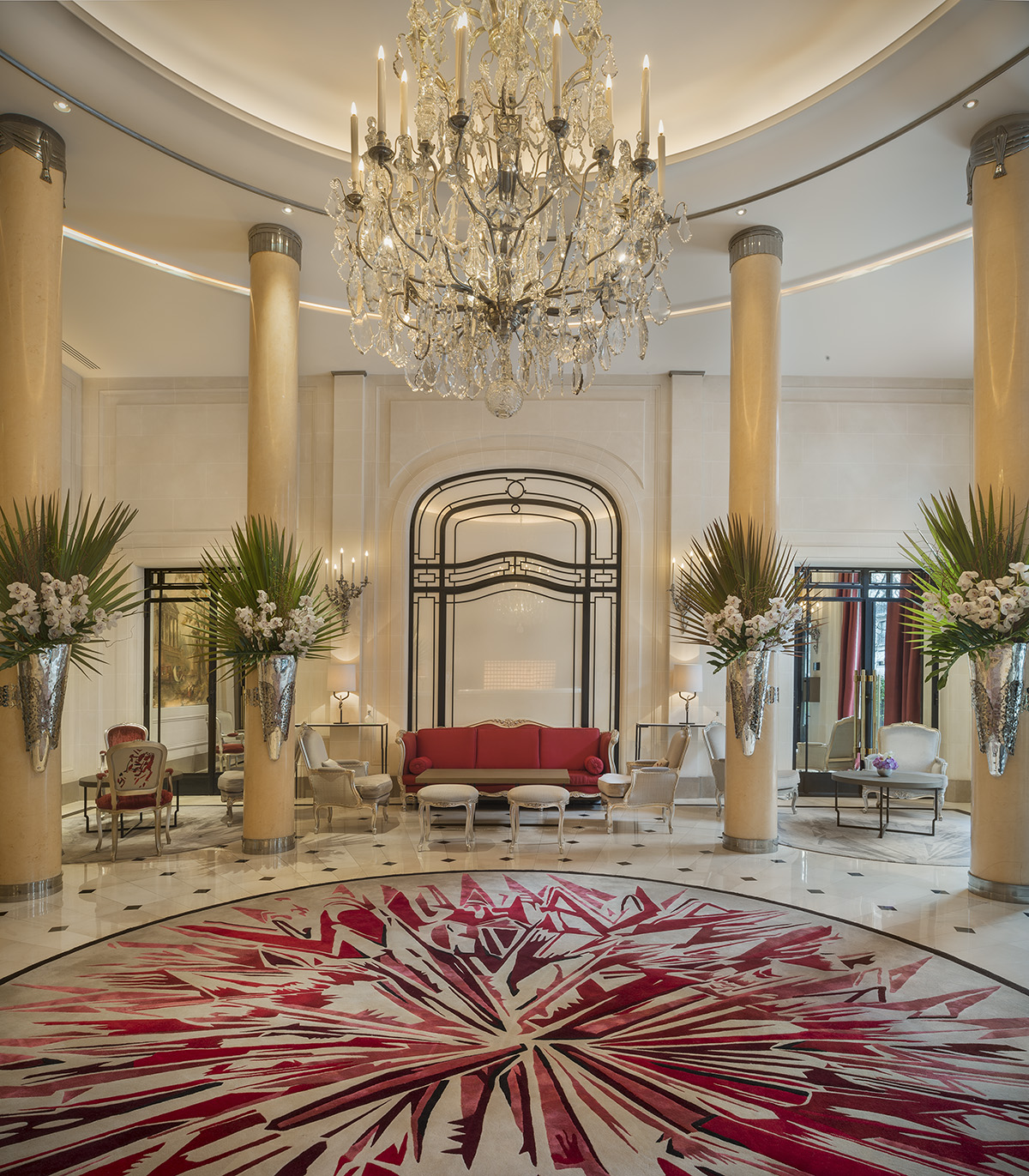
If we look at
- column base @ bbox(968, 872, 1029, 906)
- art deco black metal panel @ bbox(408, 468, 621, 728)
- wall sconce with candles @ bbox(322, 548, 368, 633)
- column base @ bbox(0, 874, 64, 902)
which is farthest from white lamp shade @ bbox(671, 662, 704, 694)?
column base @ bbox(0, 874, 64, 902)

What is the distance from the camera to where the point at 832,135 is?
20.2ft

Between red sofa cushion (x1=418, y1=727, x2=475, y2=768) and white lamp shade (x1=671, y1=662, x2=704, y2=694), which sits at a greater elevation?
white lamp shade (x1=671, y1=662, x2=704, y2=694)

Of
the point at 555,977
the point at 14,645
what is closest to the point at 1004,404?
the point at 555,977

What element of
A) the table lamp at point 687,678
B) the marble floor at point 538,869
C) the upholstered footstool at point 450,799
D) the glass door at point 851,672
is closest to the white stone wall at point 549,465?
the glass door at point 851,672

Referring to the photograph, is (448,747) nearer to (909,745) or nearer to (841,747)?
(841,747)

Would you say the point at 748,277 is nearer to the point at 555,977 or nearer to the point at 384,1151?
the point at 555,977

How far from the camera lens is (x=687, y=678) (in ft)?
33.1

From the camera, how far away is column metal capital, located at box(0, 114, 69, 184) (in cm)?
592

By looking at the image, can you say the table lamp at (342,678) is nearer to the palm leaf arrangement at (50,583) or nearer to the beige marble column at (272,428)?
the beige marble column at (272,428)

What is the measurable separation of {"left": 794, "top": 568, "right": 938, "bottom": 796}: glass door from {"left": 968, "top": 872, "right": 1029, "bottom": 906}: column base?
486 centimetres

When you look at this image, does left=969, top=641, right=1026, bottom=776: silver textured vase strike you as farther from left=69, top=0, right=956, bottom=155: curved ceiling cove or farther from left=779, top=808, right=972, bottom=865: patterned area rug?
left=69, top=0, right=956, bottom=155: curved ceiling cove

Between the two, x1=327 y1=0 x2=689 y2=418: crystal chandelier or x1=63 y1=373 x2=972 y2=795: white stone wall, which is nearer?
x1=327 y1=0 x2=689 y2=418: crystal chandelier

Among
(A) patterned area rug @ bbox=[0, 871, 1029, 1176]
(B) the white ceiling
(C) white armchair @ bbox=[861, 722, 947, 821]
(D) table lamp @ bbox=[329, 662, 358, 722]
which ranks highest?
(B) the white ceiling

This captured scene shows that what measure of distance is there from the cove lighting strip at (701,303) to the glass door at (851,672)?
3.80m
